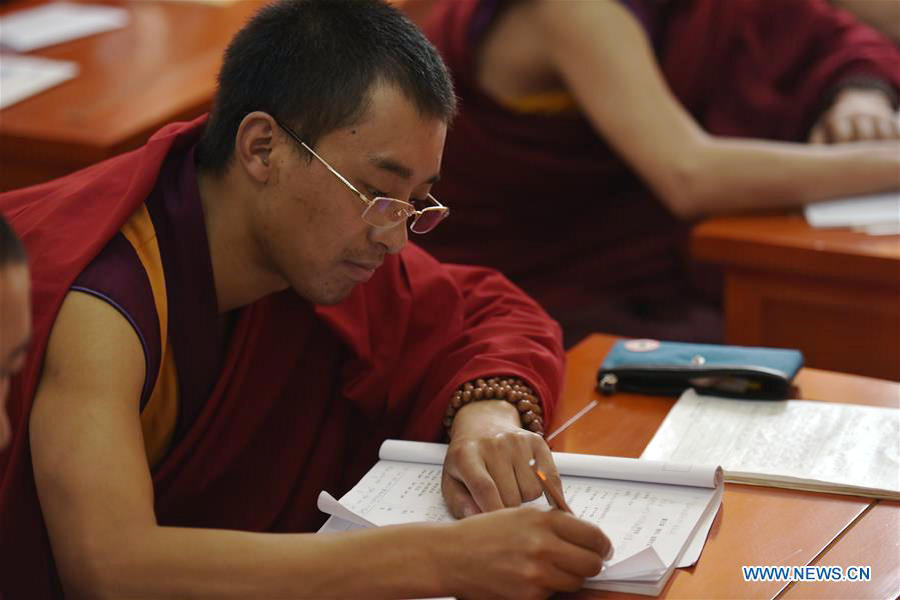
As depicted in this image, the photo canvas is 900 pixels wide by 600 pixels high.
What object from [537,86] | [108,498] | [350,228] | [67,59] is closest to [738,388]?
[350,228]

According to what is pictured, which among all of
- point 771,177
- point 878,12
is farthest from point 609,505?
point 878,12

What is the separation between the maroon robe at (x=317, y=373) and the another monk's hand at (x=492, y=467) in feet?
0.40

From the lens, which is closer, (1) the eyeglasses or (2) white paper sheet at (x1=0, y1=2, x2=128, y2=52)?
(1) the eyeglasses

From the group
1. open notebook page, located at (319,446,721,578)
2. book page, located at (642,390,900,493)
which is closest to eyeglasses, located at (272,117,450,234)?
open notebook page, located at (319,446,721,578)

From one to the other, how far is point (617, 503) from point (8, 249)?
0.66 m

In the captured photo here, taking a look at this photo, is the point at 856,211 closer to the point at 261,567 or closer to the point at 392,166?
the point at 392,166

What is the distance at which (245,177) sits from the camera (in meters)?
1.37

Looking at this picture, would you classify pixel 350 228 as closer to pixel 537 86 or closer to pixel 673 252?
pixel 537 86

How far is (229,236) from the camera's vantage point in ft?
4.56

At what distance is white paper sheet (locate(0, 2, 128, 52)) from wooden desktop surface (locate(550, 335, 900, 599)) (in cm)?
183

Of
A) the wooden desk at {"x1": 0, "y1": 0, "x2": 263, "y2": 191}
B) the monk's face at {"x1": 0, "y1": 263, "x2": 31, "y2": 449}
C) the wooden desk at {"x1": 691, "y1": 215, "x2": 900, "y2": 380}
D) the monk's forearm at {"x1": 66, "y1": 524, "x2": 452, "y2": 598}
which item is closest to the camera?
the monk's face at {"x1": 0, "y1": 263, "x2": 31, "y2": 449}

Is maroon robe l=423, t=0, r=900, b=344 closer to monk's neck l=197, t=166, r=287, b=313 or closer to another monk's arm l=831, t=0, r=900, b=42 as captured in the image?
another monk's arm l=831, t=0, r=900, b=42

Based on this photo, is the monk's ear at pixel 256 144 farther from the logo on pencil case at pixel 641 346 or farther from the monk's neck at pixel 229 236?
the logo on pencil case at pixel 641 346

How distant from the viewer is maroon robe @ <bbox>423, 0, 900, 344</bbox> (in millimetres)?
2428
